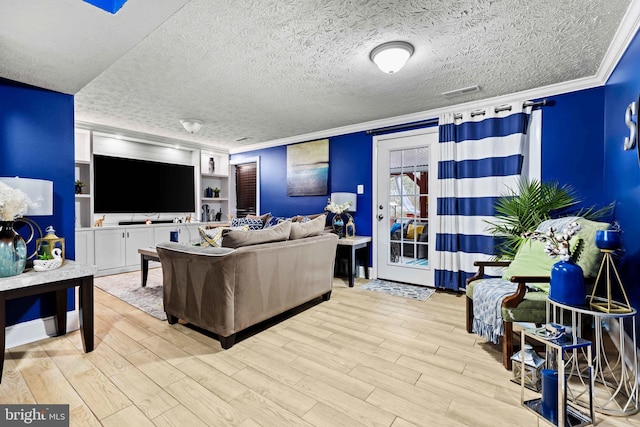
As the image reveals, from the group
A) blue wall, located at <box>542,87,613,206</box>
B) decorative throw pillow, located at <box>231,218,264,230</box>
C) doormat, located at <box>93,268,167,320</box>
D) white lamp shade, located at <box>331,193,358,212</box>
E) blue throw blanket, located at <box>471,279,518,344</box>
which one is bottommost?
doormat, located at <box>93,268,167,320</box>

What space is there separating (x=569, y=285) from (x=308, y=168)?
12.9 feet

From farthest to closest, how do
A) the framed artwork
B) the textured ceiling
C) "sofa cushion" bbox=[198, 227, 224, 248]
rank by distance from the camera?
the framed artwork → "sofa cushion" bbox=[198, 227, 224, 248] → the textured ceiling

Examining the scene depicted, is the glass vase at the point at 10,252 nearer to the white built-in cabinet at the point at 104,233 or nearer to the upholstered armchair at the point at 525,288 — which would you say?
the white built-in cabinet at the point at 104,233

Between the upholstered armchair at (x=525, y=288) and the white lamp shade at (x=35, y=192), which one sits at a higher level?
the white lamp shade at (x=35, y=192)

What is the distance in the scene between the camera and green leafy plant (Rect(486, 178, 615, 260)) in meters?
2.87

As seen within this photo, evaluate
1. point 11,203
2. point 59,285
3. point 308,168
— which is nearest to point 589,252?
point 59,285

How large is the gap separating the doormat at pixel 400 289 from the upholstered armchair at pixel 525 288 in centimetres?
121

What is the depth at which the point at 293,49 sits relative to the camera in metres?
2.30

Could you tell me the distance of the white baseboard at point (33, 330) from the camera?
2.24m

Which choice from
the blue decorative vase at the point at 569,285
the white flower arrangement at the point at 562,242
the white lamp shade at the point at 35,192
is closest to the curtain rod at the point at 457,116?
the white flower arrangement at the point at 562,242

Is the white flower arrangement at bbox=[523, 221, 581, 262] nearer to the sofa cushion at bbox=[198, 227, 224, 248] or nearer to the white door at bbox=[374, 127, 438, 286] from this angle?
the white door at bbox=[374, 127, 438, 286]

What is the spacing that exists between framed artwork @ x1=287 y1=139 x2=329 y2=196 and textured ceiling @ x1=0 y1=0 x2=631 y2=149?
1261mm

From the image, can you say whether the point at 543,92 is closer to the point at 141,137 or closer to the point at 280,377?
the point at 280,377

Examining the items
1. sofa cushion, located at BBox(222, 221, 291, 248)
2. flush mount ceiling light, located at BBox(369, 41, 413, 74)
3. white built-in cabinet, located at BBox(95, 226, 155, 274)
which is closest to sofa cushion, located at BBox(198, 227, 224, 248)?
sofa cushion, located at BBox(222, 221, 291, 248)
